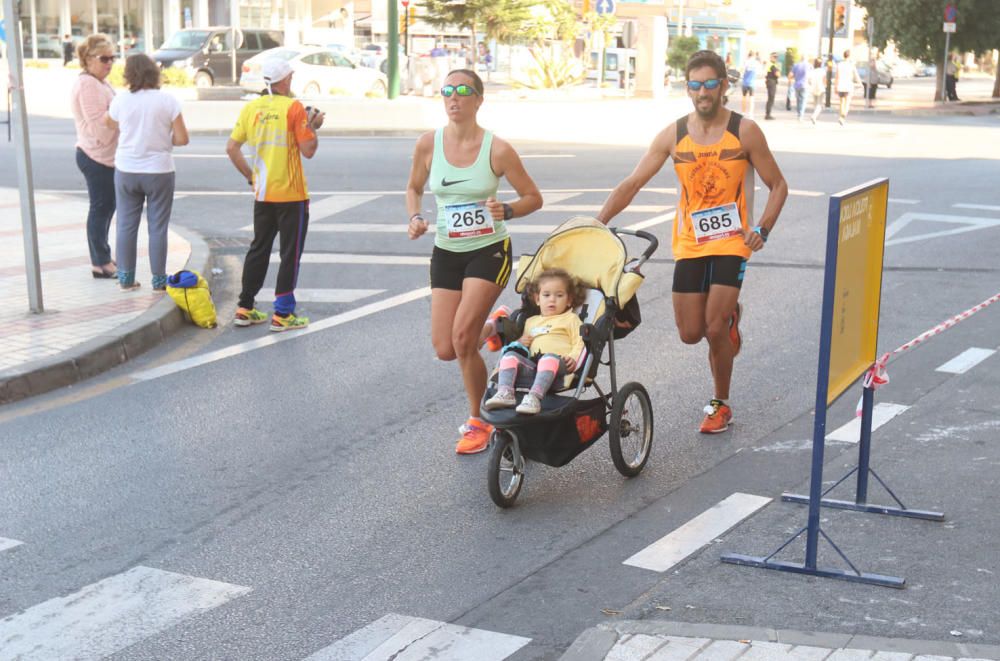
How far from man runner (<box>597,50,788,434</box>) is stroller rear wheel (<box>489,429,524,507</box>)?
1.39 meters

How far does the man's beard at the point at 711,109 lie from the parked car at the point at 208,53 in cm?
3297

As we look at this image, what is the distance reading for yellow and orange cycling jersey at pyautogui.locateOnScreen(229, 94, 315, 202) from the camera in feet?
29.7

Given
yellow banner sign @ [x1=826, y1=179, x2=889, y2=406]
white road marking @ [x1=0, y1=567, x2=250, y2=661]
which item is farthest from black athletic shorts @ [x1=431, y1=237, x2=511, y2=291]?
white road marking @ [x1=0, y1=567, x2=250, y2=661]

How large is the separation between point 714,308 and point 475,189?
1.38 metres

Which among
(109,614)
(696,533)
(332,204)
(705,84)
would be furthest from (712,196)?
(332,204)

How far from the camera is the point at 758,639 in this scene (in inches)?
165

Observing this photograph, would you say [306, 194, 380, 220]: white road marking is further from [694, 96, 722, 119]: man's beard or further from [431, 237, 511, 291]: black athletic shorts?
[694, 96, 722, 119]: man's beard

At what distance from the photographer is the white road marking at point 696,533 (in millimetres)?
5125

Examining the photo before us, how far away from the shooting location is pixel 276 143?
29.7ft

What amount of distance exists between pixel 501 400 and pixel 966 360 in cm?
405

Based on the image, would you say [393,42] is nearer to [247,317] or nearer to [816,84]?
[816,84]

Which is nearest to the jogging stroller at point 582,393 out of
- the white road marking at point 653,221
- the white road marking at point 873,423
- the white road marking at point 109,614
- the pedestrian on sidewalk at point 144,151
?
the white road marking at point 873,423

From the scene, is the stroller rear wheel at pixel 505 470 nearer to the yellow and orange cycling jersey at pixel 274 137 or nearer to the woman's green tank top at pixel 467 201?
the woman's green tank top at pixel 467 201

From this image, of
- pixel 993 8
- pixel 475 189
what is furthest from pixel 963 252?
pixel 993 8
